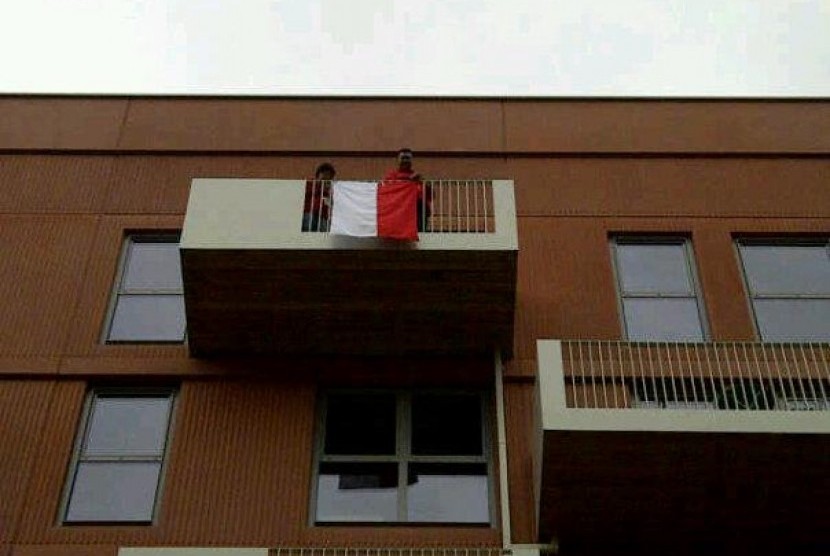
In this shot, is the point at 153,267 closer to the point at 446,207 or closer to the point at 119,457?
the point at 119,457

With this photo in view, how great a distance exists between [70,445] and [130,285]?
2.72 meters

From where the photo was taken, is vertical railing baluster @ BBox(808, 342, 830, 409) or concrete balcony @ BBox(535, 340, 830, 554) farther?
vertical railing baluster @ BBox(808, 342, 830, 409)

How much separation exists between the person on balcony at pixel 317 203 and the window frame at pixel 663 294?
407cm

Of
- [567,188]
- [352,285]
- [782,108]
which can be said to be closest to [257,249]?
[352,285]

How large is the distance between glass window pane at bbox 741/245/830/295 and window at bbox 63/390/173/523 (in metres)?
8.06

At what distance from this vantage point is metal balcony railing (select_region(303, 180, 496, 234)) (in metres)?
13.2

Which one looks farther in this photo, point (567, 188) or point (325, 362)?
point (567, 188)

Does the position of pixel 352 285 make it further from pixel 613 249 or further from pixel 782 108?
pixel 782 108

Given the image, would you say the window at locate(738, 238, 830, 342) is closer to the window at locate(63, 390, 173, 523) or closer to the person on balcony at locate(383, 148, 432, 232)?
the person on balcony at locate(383, 148, 432, 232)

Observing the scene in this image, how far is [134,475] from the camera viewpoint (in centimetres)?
1241

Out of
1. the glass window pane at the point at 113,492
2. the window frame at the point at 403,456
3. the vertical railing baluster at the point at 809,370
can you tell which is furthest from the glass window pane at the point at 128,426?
the vertical railing baluster at the point at 809,370

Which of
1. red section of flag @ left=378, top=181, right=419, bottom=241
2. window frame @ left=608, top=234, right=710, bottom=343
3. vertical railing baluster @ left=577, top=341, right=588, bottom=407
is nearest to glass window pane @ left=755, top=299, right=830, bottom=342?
window frame @ left=608, top=234, right=710, bottom=343

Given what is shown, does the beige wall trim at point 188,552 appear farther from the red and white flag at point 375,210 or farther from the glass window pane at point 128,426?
the red and white flag at point 375,210

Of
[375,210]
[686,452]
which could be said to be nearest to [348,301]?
[375,210]
